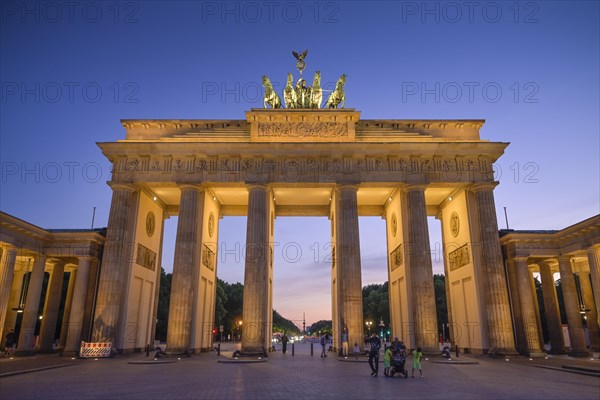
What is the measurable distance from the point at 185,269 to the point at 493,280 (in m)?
21.7

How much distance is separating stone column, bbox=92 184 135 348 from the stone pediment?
1076cm

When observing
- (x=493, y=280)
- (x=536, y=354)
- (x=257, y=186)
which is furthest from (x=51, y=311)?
(x=536, y=354)

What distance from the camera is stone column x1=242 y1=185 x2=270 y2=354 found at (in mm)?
28047

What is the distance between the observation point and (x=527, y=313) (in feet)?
96.6

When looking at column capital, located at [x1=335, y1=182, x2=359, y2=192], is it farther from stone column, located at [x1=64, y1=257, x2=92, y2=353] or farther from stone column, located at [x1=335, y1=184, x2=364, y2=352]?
stone column, located at [x1=64, y1=257, x2=92, y2=353]

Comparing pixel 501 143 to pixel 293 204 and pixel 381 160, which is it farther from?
pixel 293 204

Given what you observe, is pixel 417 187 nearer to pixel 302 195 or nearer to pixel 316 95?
pixel 302 195

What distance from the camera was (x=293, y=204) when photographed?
3875 cm

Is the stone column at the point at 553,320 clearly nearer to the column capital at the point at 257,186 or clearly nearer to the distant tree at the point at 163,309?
the column capital at the point at 257,186

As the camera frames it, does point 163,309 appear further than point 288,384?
Yes


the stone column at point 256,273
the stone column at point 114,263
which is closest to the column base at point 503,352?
the stone column at point 256,273

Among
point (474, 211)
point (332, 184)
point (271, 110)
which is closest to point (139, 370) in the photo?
point (332, 184)

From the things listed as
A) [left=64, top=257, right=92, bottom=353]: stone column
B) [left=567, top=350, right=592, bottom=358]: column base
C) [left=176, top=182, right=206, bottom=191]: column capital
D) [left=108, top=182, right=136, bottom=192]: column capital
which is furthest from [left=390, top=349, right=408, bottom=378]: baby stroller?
[left=108, top=182, right=136, bottom=192]: column capital

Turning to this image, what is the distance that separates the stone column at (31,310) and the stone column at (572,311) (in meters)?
38.5
